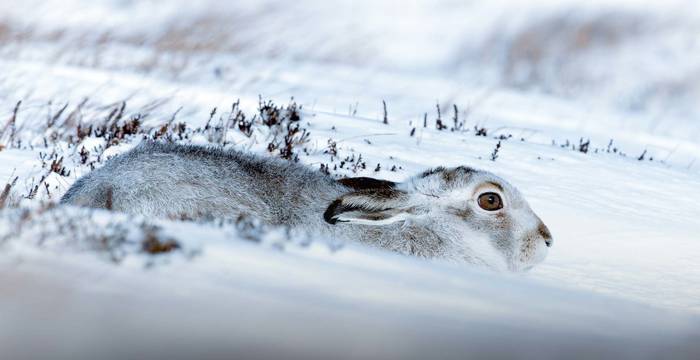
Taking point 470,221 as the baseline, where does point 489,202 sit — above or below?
above

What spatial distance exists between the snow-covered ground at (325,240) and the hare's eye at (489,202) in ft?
2.18

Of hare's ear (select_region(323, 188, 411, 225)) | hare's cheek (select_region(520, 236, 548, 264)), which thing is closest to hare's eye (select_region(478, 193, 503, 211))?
hare's cheek (select_region(520, 236, 548, 264))

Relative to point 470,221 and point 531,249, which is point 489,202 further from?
point 531,249

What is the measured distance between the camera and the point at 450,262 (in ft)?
19.5

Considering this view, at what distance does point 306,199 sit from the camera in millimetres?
5926

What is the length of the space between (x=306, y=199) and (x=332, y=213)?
55 centimetres

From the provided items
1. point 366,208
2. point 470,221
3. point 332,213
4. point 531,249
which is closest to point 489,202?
point 470,221

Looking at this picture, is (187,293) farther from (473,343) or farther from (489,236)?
(489,236)

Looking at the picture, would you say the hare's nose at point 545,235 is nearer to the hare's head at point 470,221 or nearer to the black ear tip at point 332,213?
the hare's head at point 470,221

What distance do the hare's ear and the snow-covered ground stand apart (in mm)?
1121

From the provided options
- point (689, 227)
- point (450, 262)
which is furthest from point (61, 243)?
point (689, 227)

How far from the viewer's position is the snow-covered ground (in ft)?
9.86

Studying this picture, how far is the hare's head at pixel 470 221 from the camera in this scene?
5984 millimetres

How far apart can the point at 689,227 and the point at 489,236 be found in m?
3.80
